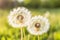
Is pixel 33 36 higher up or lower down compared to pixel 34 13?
lower down

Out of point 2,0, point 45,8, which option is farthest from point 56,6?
point 2,0
